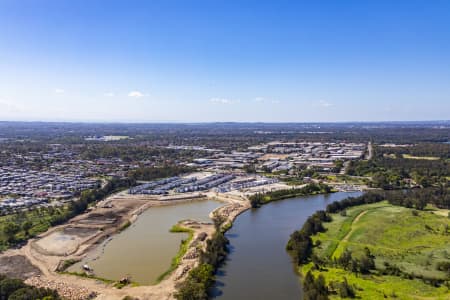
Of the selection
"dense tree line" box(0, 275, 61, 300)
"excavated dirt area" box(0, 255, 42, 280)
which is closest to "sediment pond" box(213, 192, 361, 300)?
"dense tree line" box(0, 275, 61, 300)

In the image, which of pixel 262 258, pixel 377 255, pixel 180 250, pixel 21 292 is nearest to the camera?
pixel 21 292

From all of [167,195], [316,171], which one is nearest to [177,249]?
[167,195]

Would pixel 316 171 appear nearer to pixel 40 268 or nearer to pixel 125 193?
pixel 125 193

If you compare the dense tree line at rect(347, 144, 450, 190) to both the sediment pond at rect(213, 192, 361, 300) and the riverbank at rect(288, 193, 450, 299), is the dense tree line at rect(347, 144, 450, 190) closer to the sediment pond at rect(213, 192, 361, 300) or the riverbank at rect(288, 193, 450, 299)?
the riverbank at rect(288, 193, 450, 299)

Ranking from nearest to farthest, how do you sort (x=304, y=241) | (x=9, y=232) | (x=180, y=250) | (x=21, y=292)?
(x=21, y=292), (x=304, y=241), (x=180, y=250), (x=9, y=232)

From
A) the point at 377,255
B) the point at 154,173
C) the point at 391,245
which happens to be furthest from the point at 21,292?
the point at 154,173

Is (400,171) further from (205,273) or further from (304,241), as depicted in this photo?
(205,273)

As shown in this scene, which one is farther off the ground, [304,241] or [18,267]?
[304,241]
